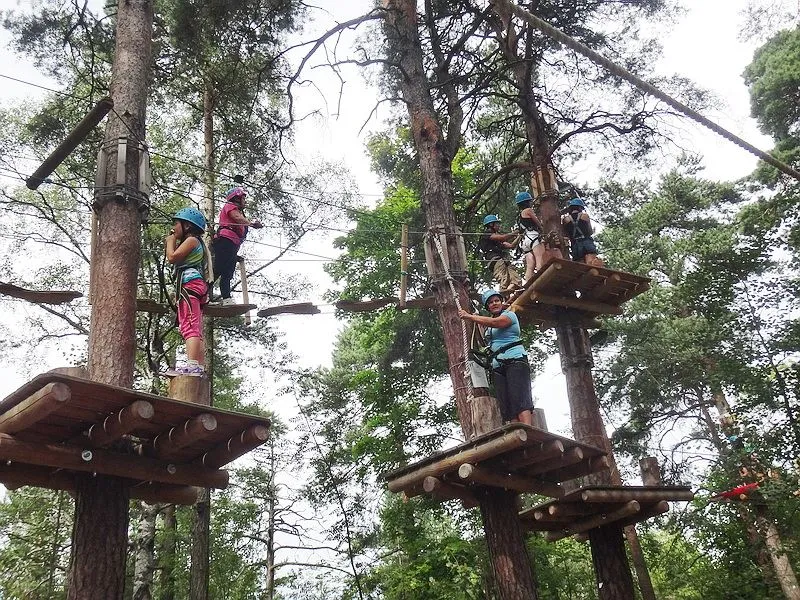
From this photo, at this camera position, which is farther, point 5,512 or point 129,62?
point 5,512

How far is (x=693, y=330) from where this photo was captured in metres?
14.1

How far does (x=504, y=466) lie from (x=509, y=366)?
3.02 ft

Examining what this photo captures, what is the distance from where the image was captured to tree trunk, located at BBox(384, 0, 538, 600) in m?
5.06

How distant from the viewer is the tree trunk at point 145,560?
966cm

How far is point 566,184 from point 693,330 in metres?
6.98

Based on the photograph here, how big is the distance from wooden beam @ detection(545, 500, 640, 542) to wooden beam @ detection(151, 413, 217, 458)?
158 inches

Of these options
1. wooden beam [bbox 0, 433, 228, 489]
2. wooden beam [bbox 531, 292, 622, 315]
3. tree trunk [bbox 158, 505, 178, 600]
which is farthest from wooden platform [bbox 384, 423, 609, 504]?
tree trunk [bbox 158, 505, 178, 600]

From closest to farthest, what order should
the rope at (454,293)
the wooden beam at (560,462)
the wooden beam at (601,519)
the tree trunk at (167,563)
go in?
the wooden beam at (560,462) < the wooden beam at (601,519) < the rope at (454,293) < the tree trunk at (167,563)

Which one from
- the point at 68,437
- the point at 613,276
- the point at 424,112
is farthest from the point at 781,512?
the point at 68,437

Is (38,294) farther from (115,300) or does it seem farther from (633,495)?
(633,495)

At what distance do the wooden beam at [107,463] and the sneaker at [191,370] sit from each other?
0.59 m

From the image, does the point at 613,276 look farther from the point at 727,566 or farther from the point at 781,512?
Result: the point at 727,566

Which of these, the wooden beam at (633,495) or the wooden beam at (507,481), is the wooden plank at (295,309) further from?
the wooden beam at (633,495)

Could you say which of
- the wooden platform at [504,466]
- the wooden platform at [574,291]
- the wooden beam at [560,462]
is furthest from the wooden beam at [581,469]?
the wooden platform at [574,291]
